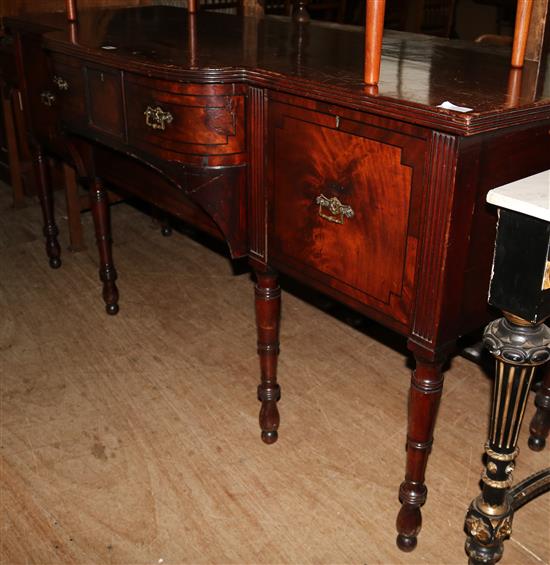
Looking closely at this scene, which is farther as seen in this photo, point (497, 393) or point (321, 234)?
point (321, 234)

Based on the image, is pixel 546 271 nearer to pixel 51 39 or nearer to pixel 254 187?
pixel 254 187

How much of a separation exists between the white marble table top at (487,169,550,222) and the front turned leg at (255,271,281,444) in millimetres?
712

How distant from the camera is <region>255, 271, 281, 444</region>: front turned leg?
180 centimetres

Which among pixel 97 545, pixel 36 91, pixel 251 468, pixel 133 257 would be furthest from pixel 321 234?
pixel 133 257

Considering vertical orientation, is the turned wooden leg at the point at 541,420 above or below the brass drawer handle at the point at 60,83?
below

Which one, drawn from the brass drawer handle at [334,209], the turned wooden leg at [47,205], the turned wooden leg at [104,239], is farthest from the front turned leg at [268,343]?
the turned wooden leg at [47,205]

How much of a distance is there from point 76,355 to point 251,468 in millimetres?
827

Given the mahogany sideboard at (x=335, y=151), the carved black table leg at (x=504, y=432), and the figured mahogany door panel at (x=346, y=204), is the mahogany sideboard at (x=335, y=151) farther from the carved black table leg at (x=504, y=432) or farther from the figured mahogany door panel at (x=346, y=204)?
the carved black table leg at (x=504, y=432)

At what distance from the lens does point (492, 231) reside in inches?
51.9

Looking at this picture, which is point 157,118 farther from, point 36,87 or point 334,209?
point 36,87

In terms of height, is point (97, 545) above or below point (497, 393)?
below

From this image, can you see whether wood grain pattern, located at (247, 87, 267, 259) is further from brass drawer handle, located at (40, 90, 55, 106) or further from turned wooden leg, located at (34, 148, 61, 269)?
turned wooden leg, located at (34, 148, 61, 269)

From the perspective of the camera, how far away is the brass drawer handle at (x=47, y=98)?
230 centimetres

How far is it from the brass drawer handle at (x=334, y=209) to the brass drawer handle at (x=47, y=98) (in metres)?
A: 1.22
